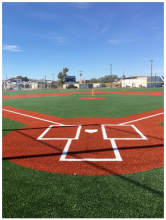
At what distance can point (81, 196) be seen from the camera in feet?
9.85

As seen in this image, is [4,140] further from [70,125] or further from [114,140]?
[114,140]

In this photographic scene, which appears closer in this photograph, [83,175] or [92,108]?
[83,175]

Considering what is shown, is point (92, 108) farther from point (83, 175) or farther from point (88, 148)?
point (83, 175)

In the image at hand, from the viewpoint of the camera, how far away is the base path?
13.5 feet

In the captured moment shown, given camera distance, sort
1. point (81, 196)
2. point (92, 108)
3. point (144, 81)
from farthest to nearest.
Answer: point (144, 81) → point (92, 108) → point (81, 196)

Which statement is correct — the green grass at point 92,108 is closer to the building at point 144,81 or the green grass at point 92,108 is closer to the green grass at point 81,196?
the green grass at point 81,196

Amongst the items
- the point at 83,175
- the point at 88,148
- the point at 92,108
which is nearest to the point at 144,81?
the point at 92,108

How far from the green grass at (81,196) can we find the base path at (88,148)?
1.10ft

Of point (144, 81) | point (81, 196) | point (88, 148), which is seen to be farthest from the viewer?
point (144, 81)

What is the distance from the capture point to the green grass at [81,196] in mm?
2633

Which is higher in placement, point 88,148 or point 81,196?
point 88,148

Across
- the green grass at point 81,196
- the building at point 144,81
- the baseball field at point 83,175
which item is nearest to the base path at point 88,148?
the baseball field at point 83,175

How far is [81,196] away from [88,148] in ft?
7.38

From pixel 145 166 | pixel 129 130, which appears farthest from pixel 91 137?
pixel 145 166
